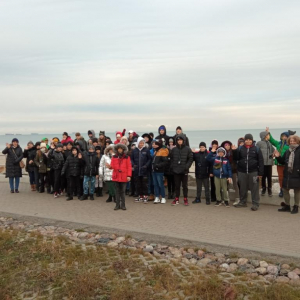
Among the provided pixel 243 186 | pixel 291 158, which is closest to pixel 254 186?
pixel 243 186

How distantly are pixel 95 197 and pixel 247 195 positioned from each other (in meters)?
4.86

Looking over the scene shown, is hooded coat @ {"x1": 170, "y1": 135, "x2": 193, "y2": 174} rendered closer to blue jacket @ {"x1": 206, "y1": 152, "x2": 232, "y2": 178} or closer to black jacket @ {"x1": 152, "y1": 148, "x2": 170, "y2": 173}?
black jacket @ {"x1": 152, "y1": 148, "x2": 170, "y2": 173}

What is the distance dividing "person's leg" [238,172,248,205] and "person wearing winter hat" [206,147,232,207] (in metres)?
0.32

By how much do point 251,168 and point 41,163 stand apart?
726 cm

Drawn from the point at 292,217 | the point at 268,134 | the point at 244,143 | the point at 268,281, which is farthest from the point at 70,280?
the point at 268,134

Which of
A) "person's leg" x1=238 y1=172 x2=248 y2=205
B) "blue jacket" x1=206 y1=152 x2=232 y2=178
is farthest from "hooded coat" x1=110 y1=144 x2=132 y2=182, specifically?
"person's leg" x1=238 y1=172 x2=248 y2=205

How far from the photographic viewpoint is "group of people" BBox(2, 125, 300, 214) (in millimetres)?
8781

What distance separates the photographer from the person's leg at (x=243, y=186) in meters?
8.84

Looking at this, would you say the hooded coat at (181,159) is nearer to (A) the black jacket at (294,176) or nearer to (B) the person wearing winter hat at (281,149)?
(B) the person wearing winter hat at (281,149)

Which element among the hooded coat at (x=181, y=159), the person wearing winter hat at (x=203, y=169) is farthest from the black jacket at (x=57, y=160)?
the person wearing winter hat at (x=203, y=169)

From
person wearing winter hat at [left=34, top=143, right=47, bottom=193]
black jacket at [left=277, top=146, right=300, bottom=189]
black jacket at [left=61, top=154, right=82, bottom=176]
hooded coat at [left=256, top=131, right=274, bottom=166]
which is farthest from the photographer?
person wearing winter hat at [left=34, top=143, right=47, bottom=193]

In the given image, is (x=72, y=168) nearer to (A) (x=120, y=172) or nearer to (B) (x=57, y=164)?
(B) (x=57, y=164)

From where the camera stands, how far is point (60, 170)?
11266 mm

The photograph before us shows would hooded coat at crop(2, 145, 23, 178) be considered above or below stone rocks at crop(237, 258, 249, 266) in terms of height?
above
